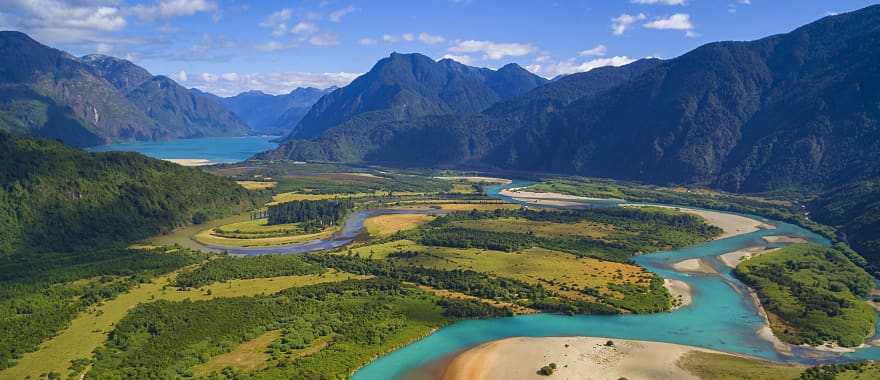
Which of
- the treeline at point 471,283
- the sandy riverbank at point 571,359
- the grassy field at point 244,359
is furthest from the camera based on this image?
the treeline at point 471,283

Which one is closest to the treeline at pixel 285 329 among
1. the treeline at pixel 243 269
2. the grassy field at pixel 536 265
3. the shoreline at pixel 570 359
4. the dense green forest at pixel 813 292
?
the shoreline at pixel 570 359

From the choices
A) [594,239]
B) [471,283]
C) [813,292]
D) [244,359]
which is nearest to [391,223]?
[594,239]

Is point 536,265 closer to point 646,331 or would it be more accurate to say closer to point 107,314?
point 646,331

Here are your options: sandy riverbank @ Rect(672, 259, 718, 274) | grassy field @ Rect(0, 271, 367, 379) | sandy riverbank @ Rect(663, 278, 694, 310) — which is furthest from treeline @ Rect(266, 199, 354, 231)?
sandy riverbank @ Rect(663, 278, 694, 310)

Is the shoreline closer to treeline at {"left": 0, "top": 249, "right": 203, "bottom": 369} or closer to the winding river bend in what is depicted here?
the winding river bend

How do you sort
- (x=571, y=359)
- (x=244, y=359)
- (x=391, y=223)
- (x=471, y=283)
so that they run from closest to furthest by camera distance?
(x=244, y=359) → (x=571, y=359) → (x=471, y=283) → (x=391, y=223)

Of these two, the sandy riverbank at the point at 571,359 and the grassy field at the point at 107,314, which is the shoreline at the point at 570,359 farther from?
the grassy field at the point at 107,314
